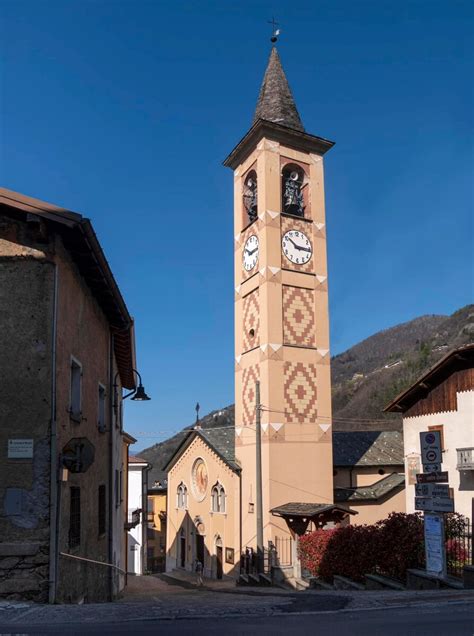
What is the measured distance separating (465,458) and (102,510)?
43.0 feet

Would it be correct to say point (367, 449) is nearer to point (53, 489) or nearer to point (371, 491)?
point (371, 491)

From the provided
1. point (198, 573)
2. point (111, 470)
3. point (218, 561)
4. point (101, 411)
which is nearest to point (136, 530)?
point (198, 573)

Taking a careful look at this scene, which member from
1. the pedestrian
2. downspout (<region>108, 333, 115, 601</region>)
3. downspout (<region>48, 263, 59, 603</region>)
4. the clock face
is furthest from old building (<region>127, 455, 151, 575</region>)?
downspout (<region>48, 263, 59, 603</region>)

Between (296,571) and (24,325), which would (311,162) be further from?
(24,325)

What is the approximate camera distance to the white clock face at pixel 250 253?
28.8m

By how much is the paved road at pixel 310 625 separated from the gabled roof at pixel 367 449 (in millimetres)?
22716

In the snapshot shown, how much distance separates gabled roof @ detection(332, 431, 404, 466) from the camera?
31453 millimetres

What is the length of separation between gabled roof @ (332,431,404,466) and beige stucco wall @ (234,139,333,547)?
4.64 m

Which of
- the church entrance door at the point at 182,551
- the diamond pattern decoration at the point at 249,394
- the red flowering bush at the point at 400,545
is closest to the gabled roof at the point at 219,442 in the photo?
the diamond pattern decoration at the point at 249,394

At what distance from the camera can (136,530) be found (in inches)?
1866

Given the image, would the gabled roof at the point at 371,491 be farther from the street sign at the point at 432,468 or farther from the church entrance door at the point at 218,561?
the street sign at the point at 432,468

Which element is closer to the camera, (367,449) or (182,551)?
(367,449)

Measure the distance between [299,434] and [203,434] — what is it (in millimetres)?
9810

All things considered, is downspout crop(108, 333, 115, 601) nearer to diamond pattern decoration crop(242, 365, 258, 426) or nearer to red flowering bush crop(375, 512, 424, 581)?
red flowering bush crop(375, 512, 424, 581)
